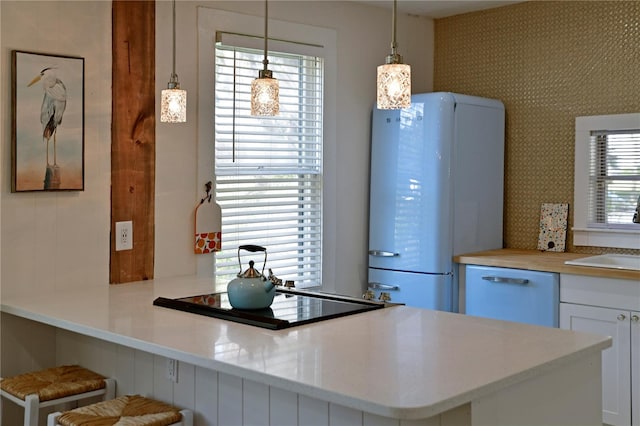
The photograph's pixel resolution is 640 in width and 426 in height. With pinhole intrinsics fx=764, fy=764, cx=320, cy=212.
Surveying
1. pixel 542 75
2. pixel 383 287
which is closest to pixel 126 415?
pixel 383 287

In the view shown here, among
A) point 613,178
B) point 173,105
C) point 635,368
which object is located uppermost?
point 173,105

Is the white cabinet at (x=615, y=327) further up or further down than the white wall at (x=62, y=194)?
further down

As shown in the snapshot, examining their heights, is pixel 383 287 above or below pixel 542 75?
below

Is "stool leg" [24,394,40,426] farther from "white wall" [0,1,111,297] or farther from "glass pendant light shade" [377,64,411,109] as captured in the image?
Answer: "glass pendant light shade" [377,64,411,109]

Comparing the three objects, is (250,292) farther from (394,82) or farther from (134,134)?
(134,134)

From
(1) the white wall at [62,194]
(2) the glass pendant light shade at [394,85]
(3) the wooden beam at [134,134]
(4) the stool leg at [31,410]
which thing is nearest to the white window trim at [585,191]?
(2) the glass pendant light shade at [394,85]

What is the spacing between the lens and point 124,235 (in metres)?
3.52

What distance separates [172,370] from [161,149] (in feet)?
4.24

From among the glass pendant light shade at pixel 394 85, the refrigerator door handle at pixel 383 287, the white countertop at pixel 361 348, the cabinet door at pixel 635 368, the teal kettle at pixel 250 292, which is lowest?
the cabinet door at pixel 635 368

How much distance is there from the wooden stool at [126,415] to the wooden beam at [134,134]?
1015 mm

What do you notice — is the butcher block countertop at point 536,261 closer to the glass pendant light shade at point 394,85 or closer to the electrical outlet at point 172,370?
the glass pendant light shade at point 394,85

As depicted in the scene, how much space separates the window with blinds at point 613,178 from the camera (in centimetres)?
416

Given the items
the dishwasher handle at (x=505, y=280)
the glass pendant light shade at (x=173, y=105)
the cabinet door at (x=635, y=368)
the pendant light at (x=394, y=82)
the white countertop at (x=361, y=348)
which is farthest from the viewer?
the dishwasher handle at (x=505, y=280)

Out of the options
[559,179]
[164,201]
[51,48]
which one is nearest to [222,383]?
[164,201]
